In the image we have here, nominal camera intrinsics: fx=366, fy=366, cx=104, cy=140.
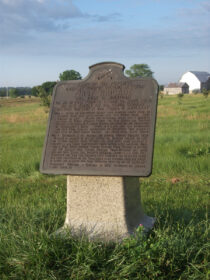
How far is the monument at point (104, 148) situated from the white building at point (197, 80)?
318ft

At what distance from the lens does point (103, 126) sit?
4555mm

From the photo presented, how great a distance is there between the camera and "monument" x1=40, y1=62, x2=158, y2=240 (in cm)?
434

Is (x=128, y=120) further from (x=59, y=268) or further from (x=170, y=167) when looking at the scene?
(x=170, y=167)

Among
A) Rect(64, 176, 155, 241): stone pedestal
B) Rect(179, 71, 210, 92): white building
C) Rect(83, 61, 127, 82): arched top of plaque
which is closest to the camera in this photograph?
Rect(64, 176, 155, 241): stone pedestal

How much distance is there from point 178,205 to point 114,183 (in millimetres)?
1855

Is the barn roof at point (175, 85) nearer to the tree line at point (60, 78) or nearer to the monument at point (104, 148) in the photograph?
the tree line at point (60, 78)

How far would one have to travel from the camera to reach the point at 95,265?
12.0 ft

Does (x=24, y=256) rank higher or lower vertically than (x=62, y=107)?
lower

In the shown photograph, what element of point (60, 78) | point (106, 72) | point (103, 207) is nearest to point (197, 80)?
point (60, 78)

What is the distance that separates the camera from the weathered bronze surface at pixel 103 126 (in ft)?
14.3

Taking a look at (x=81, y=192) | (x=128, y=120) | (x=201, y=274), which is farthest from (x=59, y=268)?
(x=128, y=120)

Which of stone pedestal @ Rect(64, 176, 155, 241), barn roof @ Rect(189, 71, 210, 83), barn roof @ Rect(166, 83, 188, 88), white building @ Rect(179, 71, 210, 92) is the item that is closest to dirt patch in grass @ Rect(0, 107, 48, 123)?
stone pedestal @ Rect(64, 176, 155, 241)

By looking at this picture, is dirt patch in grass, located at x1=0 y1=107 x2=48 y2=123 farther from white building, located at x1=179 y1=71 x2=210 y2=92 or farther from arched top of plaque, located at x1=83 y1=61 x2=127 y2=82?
white building, located at x1=179 y1=71 x2=210 y2=92

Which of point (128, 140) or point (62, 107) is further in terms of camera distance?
point (62, 107)
